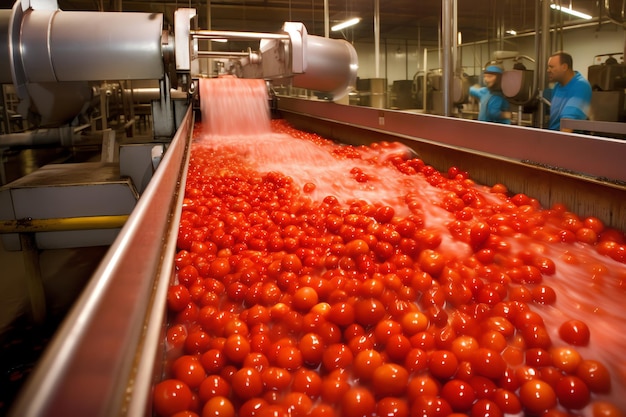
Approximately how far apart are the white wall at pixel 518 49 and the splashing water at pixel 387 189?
11.0 feet

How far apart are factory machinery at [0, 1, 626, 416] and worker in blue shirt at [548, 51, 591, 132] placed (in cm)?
184

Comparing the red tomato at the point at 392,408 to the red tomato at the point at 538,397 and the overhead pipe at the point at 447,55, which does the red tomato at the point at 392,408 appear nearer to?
the red tomato at the point at 538,397

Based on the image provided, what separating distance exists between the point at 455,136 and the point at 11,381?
3100 millimetres

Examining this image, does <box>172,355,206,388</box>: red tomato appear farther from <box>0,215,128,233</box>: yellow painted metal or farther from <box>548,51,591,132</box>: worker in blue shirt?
<box>548,51,591,132</box>: worker in blue shirt

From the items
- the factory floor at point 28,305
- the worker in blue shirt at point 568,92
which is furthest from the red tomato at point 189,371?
the worker in blue shirt at point 568,92

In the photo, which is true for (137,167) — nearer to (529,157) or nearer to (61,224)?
(61,224)

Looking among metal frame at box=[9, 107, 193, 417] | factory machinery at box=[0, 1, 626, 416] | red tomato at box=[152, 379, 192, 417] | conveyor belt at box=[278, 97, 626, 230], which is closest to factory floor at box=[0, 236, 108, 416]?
factory machinery at box=[0, 1, 626, 416]

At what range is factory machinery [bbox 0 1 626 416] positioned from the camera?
0.74 m

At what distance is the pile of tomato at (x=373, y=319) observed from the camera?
123 cm

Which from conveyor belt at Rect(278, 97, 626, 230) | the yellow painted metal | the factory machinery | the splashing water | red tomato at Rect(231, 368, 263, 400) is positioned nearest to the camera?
the factory machinery

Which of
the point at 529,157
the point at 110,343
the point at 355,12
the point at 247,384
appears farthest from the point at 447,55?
the point at 355,12

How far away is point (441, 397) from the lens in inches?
49.4

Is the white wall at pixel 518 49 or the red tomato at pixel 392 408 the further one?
the white wall at pixel 518 49

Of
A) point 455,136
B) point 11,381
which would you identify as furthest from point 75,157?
point 455,136
